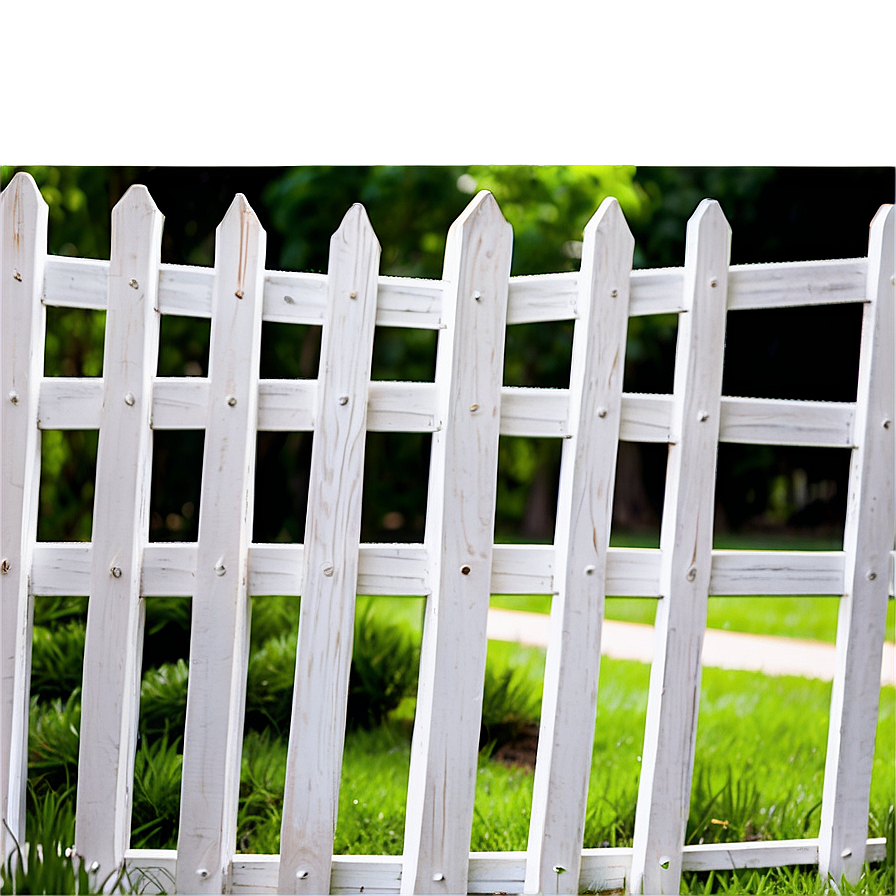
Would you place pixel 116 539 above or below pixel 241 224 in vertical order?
below

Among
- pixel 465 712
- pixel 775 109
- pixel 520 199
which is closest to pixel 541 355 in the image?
pixel 520 199

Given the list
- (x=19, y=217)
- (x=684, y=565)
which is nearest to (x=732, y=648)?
(x=684, y=565)

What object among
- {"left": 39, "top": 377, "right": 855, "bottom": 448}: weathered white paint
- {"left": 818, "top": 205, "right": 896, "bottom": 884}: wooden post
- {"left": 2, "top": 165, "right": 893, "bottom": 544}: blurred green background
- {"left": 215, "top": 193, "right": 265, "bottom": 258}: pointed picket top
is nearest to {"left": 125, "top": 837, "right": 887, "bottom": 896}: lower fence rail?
→ {"left": 818, "top": 205, "right": 896, "bottom": 884}: wooden post

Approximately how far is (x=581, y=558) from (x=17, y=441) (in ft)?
4.31

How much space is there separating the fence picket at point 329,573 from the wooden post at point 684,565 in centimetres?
74

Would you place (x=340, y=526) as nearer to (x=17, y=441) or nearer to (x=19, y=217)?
(x=17, y=441)

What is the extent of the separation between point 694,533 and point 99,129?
2.08 m

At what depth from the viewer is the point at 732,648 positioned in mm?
5078

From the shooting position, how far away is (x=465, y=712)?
1.89m

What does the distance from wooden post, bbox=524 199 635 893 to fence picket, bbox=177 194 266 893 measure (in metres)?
0.73

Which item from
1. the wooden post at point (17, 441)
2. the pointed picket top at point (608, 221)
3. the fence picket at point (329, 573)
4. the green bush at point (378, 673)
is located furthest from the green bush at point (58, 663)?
the pointed picket top at point (608, 221)

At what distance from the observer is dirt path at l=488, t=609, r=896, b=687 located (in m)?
4.62

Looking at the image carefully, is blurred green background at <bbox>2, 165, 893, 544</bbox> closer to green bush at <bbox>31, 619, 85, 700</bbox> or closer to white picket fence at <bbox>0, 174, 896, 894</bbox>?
green bush at <bbox>31, 619, 85, 700</bbox>

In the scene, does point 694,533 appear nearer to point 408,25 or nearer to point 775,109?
point 775,109
